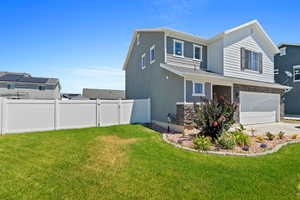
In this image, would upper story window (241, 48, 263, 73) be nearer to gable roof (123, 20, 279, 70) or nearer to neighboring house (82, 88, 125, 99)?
gable roof (123, 20, 279, 70)

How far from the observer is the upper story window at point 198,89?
9320 millimetres

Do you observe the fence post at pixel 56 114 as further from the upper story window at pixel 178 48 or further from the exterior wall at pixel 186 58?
the upper story window at pixel 178 48

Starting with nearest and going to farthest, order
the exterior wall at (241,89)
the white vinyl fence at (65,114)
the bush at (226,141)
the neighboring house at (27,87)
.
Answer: the bush at (226,141)
the white vinyl fence at (65,114)
the exterior wall at (241,89)
the neighboring house at (27,87)

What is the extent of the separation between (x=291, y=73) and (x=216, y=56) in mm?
14011

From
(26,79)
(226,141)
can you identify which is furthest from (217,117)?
(26,79)

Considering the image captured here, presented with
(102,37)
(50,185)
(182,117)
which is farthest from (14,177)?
(102,37)

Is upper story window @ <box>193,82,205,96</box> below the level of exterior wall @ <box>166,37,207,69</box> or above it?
below

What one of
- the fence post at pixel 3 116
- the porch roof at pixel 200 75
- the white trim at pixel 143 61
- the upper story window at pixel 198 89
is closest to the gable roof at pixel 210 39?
the white trim at pixel 143 61

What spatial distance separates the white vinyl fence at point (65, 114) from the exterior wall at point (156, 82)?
1148 mm

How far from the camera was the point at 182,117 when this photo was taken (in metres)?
8.20

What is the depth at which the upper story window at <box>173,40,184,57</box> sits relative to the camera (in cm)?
1080

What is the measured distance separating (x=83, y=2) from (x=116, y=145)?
7.89 metres

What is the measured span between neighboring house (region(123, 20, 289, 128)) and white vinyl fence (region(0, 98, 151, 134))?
1.88m

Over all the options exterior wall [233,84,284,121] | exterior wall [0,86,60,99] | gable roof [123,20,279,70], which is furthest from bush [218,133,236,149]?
exterior wall [0,86,60,99]
